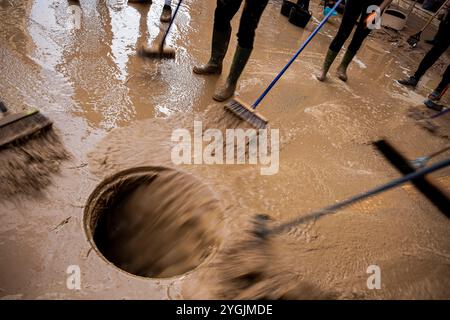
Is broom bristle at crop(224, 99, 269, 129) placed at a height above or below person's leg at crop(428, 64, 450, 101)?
below

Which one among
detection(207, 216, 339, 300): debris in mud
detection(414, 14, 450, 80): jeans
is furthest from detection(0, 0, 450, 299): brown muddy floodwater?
detection(414, 14, 450, 80): jeans

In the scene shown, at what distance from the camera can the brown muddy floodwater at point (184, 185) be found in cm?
166

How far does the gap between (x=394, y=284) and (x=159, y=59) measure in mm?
3036

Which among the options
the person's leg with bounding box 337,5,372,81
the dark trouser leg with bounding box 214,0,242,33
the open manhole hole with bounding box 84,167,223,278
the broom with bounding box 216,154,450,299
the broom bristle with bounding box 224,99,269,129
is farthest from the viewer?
the person's leg with bounding box 337,5,372,81

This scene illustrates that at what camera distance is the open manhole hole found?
6.63 feet

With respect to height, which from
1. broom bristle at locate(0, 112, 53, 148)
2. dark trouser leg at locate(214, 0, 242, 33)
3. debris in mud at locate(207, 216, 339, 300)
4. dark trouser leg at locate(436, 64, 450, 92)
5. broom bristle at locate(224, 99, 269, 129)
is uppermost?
dark trouser leg at locate(214, 0, 242, 33)

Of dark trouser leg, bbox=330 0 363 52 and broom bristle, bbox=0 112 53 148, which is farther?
dark trouser leg, bbox=330 0 363 52

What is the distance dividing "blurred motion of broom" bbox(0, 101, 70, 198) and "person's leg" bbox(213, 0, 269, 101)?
1.57 metres

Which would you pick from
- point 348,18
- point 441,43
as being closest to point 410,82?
point 441,43

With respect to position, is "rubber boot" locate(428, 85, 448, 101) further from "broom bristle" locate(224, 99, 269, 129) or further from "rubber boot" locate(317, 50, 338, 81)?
"broom bristle" locate(224, 99, 269, 129)

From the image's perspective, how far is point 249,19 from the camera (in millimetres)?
2590

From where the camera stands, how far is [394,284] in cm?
186
